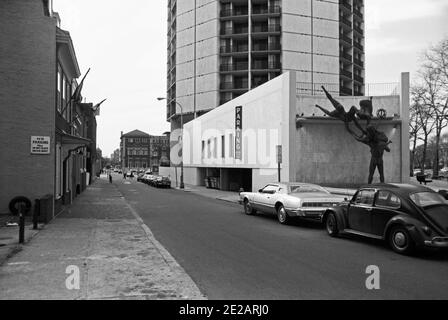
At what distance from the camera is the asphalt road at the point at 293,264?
237 inches

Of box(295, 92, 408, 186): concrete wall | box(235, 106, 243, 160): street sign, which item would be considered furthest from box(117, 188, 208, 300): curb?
box(235, 106, 243, 160): street sign

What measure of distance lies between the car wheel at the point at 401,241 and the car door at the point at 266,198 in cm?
619

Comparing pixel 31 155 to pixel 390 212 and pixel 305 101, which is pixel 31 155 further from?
pixel 305 101

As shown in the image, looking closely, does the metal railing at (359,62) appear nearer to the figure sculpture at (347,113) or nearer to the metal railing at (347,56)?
the metal railing at (347,56)

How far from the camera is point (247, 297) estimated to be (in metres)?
5.70

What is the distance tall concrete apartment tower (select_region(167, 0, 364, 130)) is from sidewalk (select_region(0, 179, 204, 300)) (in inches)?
2003

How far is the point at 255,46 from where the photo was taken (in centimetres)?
6284

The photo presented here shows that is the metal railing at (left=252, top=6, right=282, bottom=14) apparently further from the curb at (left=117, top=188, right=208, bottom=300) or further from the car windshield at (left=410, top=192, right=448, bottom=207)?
the car windshield at (left=410, top=192, right=448, bottom=207)

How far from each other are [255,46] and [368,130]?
42.4 metres

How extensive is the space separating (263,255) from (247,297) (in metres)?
3.04

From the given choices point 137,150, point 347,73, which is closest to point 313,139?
point 347,73

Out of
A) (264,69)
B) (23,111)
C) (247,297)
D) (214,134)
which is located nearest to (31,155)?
(23,111)

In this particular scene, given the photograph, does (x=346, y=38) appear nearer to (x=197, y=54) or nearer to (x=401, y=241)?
(x=197, y=54)

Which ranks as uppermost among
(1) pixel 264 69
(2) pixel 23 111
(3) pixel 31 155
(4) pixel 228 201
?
(1) pixel 264 69
